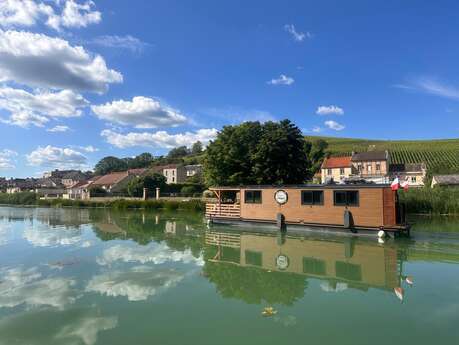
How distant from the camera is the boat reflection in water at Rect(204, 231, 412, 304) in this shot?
9.48 metres

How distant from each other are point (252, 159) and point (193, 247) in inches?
656

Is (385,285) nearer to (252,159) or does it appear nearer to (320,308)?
(320,308)

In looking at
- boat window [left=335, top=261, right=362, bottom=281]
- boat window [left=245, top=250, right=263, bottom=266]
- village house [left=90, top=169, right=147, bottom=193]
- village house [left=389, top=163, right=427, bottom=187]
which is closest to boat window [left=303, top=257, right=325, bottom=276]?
boat window [left=335, top=261, right=362, bottom=281]

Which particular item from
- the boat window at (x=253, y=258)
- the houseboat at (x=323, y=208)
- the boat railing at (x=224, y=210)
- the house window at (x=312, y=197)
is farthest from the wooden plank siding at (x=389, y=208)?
the boat railing at (x=224, y=210)

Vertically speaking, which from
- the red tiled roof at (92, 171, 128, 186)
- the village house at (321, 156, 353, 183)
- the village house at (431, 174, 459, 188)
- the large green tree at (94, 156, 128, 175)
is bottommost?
the village house at (431, 174, 459, 188)

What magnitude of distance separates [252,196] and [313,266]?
11.3 metres

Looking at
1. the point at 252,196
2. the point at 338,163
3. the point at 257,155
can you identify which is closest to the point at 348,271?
the point at 252,196

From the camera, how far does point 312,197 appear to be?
20188 millimetres

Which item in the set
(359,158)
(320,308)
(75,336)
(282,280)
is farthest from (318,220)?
(359,158)

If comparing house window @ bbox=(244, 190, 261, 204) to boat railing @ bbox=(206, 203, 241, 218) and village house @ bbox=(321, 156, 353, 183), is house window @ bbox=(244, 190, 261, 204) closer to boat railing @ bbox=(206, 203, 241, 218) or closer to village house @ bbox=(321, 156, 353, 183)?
boat railing @ bbox=(206, 203, 241, 218)

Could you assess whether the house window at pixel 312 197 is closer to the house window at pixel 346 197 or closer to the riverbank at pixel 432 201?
the house window at pixel 346 197

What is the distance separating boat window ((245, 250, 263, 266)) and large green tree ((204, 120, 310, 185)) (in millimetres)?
16815

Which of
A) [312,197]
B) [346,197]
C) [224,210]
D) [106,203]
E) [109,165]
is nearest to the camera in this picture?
[346,197]

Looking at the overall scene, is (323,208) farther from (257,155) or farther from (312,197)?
(257,155)
